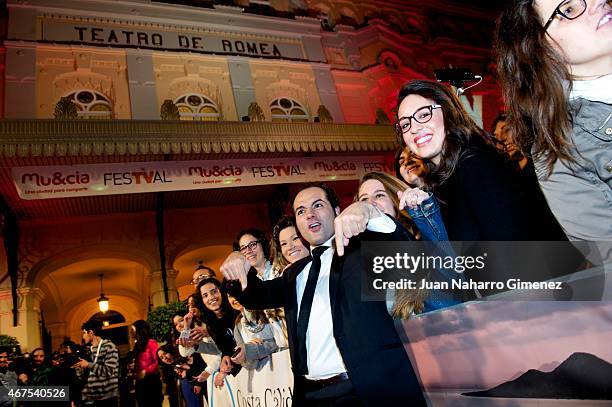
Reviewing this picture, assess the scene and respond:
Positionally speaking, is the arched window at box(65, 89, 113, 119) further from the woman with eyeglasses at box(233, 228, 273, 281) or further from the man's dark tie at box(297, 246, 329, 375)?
the man's dark tie at box(297, 246, 329, 375)

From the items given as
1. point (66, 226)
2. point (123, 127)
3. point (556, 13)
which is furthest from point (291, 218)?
point (66, 226)

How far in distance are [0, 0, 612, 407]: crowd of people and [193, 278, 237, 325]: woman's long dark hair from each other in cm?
141

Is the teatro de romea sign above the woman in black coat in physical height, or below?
above

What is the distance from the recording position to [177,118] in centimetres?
921

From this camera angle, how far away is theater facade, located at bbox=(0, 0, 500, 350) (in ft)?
25.1

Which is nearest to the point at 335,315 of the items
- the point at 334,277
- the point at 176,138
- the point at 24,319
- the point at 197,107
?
the point at 334,277

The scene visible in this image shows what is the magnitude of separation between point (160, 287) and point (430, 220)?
9888 millimetres

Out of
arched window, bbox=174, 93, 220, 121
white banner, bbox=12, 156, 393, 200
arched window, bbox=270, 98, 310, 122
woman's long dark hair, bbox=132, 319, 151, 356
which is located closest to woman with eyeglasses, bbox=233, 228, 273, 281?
woman's long dark hair, bbox=132, 319, 151, 356

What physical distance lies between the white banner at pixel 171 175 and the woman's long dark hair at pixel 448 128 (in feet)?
21.8

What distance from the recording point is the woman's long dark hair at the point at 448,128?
1680 millimetres

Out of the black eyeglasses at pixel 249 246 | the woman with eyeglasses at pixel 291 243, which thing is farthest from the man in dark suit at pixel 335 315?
the black eyeglasses at pixel 249 246

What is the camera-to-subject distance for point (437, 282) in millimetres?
1312

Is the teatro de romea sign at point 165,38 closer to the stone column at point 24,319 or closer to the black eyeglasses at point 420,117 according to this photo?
the stone column at point 24,319

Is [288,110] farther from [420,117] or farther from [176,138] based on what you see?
[420,117]
